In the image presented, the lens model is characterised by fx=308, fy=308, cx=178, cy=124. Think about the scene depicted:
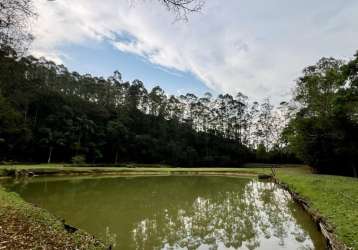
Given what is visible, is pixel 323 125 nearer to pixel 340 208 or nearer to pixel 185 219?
pixel 340 208

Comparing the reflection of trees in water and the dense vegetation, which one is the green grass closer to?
the reflection of trees in water

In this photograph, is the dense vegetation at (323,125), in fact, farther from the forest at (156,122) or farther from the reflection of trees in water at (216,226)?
the reflection of trees in water at (216,226)

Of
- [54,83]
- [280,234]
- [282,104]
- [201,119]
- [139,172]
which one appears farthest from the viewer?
[201,119]

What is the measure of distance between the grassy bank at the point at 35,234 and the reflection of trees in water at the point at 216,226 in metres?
1.86

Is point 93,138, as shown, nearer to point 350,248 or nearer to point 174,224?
point 174,224

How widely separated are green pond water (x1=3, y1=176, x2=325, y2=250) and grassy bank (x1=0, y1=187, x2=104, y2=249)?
4.26ft

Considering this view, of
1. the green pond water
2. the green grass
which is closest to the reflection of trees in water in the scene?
the green pond water

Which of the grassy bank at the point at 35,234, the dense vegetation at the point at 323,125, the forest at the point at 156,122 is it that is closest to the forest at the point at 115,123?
the forest at the point at 156,122

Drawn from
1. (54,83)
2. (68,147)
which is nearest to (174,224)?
(68,147)

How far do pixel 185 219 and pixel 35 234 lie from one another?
6456mm

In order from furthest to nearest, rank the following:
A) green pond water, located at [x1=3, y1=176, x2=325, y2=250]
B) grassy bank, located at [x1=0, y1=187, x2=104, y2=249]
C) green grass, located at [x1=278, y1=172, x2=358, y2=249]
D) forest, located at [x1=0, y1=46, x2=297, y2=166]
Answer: forest, located at [x1=0, y1=46, x2=297, y2=166] → green pond water, located at [x1=3, y1=176, x2=325, y2=250] → green grass, located at [x1=278, y1=172, x2=358, y2=249] → grassy bank, located at [x1=0, y1=187, x2=104, y2=249]

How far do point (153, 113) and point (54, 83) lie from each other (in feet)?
70.0

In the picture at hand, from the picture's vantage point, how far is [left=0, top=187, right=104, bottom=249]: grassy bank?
247 inches

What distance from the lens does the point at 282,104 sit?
56375 mm
